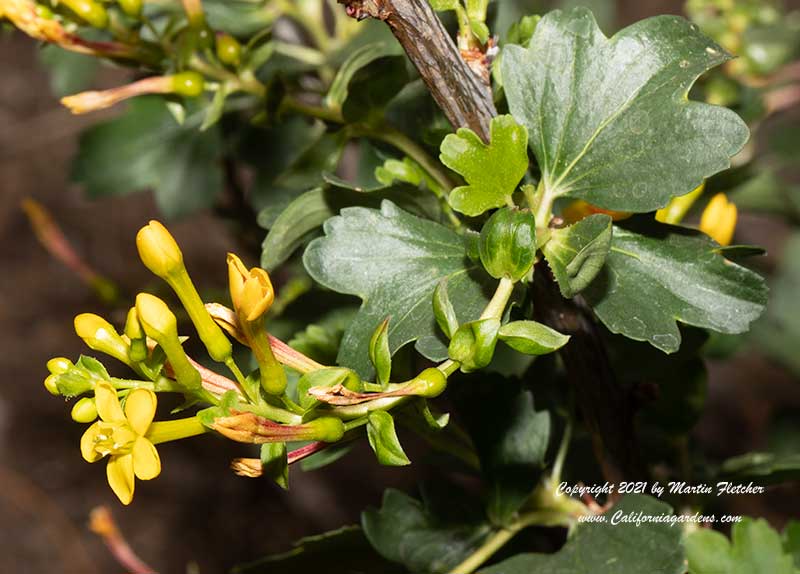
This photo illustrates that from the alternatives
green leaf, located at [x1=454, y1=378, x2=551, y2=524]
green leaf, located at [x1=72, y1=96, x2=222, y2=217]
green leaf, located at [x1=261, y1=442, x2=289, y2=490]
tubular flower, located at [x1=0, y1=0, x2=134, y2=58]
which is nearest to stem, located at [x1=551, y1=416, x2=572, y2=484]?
green leaf, located at [x1=454, y1=378, x2=551, y2=524]

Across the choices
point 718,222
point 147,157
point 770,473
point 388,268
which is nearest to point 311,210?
point 388,268

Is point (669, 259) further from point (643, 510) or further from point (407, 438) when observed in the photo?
point (407, 438)

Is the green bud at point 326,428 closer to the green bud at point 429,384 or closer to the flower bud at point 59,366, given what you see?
the green bud at point 429,384

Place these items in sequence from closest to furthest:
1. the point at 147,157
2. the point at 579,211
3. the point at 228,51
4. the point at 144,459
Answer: the point at 144,459
the point at 579,211
the point at 228,51
the point at 147,157

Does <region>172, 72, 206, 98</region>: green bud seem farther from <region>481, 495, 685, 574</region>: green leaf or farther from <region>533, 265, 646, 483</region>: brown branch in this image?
<region>481, 495, 685, 574</region>: green leaf

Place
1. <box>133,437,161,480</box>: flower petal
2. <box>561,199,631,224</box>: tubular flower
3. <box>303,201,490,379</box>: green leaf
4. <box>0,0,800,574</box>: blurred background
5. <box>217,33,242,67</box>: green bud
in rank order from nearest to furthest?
<box>133,437,161,480</box>: flower petal, <box>303,201,490,379</box>: green leaf, <box>561,199,631,224</box>: tubular flower, <box>217,33,242,67</box>: green bud, <box>0,0,800,574</box>: blurred background

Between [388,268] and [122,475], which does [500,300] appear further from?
[122,475]
